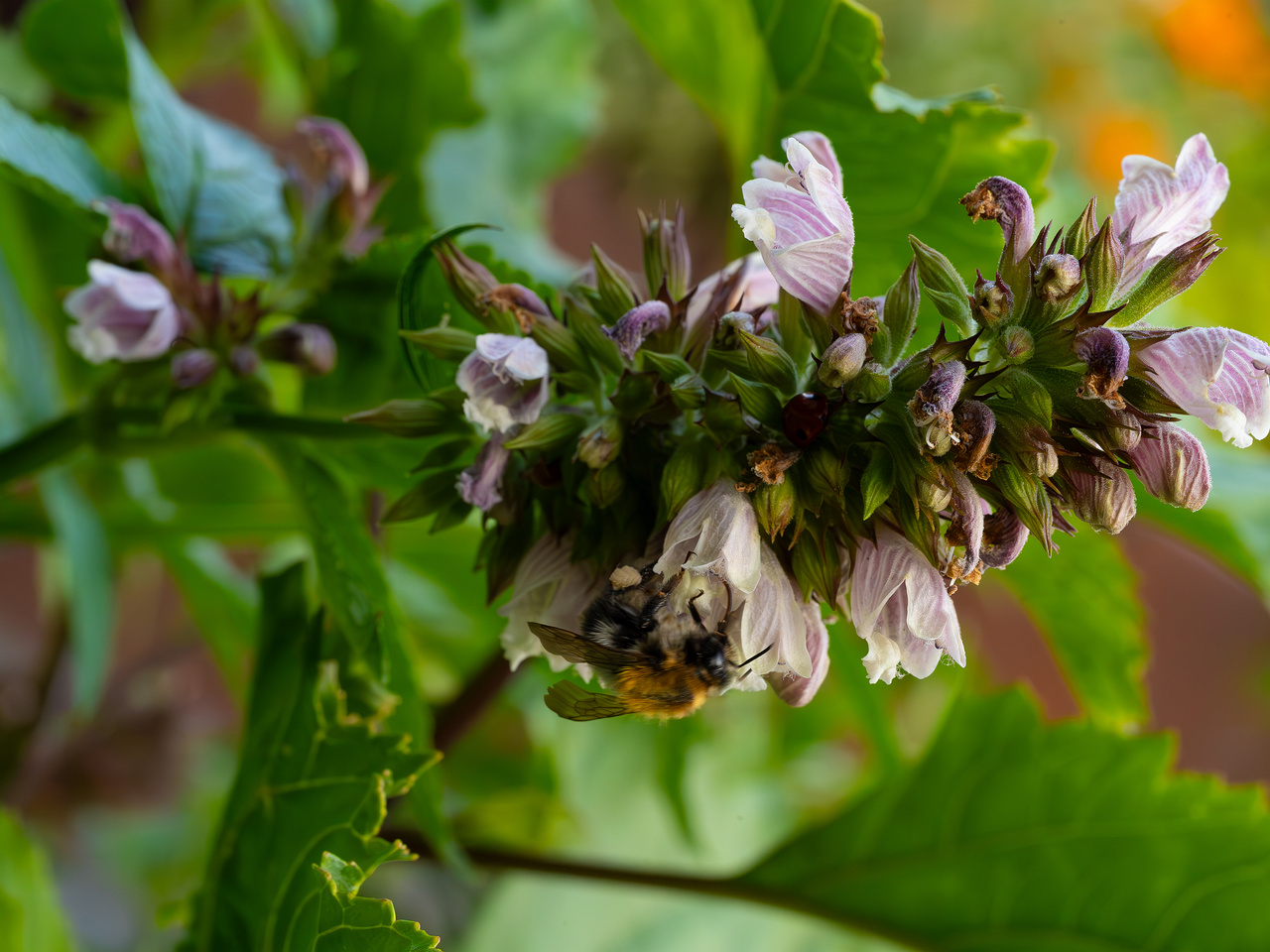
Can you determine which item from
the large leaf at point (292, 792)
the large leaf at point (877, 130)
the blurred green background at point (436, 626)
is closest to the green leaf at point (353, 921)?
the large leaf at point (292, 792)

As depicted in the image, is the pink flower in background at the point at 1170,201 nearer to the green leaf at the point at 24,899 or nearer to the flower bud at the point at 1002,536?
the flower bud at the point at 1002,536

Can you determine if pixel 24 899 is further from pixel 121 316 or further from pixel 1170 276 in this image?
pixel 1170 276

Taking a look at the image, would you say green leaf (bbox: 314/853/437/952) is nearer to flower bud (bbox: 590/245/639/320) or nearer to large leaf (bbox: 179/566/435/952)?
large leaf (bbox: 179/566/435/952)

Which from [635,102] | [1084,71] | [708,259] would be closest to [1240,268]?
[708,259]

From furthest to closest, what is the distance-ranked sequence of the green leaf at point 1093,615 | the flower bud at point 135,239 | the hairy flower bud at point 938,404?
the green leaf at point 1093,615
the flower bud at point 135,239
the hairy flower bud at point 938,404

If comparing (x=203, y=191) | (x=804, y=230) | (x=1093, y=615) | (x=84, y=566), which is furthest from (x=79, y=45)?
(x=1093, y=615)

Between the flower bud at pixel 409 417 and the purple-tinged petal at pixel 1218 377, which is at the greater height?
the purple-tinged petal at pixel 1218 377
